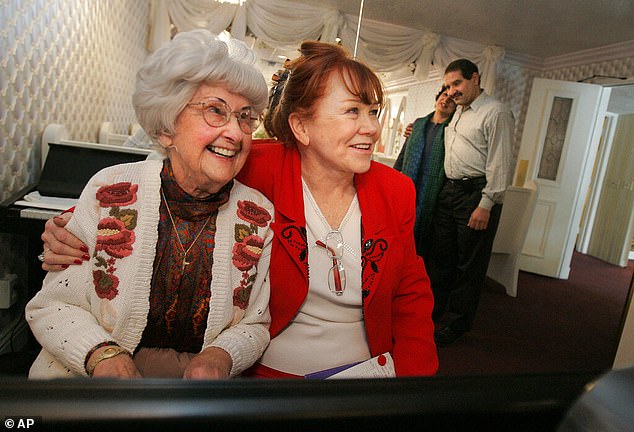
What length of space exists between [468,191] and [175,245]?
2.77 m

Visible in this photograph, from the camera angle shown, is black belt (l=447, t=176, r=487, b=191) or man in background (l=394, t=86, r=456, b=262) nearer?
black belt (l=447, t=176, r=487, b=191)

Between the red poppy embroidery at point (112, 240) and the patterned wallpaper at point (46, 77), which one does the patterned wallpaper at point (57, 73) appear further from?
the red poppy embroidery at point (112, 240)

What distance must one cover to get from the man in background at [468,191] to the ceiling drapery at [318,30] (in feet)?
9.56

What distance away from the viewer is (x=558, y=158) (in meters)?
6.32

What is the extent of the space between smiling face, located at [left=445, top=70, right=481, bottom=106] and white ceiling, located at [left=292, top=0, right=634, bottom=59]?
2504 millimetres

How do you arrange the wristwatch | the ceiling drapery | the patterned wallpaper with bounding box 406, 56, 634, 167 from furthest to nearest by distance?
the patterned wallpaper with bounding box 406, 56, 634, 167 → the ceiling drapery → the wristwatch

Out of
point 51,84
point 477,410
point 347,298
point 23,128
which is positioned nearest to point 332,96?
point 347,298

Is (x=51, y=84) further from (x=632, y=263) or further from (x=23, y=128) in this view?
(x=632, y=263)

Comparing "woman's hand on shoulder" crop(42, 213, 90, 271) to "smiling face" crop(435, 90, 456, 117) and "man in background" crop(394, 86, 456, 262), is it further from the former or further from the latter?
"smiling face" crop(435, 90, 456, 117)

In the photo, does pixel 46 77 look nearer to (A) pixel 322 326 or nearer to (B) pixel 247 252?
(B) pixel 247 252

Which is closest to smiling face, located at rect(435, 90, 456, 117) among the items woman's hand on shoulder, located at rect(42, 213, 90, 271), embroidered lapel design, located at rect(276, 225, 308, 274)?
embroidered lapel design, located at rect(276, 225, 308, 274)

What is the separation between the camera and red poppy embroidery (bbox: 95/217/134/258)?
1125mm

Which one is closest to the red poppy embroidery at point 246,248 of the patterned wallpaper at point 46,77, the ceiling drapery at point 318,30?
the patterned wallpaper at point 46,77

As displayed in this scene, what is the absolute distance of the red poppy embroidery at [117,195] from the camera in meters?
1.16
